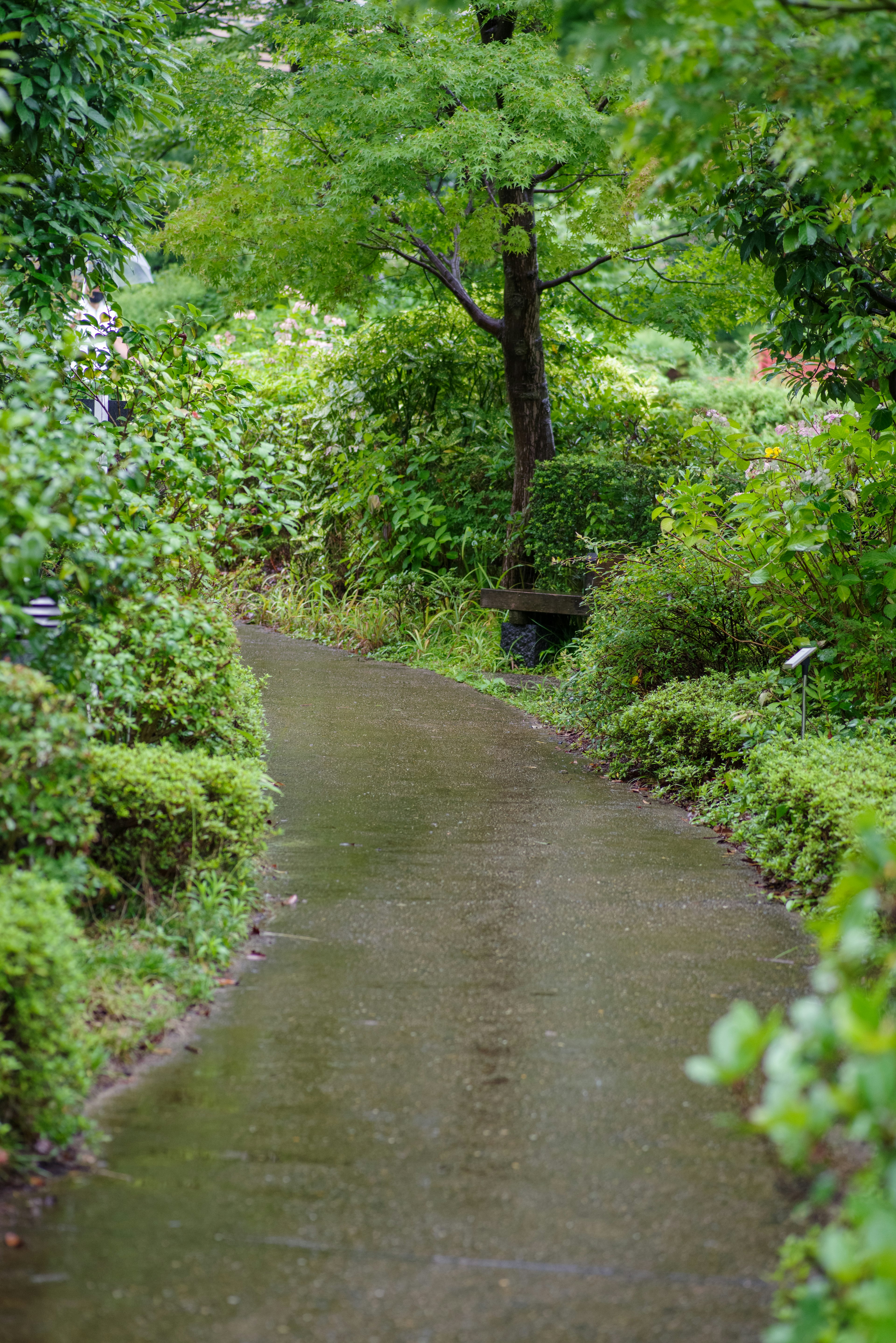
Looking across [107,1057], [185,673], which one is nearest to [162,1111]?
[107,1057]

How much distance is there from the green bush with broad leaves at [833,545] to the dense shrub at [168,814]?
3254 millimetres

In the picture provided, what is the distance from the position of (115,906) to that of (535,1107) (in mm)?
1708

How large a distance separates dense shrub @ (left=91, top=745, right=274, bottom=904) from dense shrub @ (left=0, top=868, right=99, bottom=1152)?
3.68ft

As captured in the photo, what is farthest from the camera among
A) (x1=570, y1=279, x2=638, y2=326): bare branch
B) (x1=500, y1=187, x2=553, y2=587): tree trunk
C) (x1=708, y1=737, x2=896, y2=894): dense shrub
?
(x1=570, y1=279, x2=638, y2=326): bare branch

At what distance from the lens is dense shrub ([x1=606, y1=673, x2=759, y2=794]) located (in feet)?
21.7

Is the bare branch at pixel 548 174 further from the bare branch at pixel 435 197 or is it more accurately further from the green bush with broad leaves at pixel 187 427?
the green bush with broad leaves at pixel 187 427

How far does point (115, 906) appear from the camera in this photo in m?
4.30

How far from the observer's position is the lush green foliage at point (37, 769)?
3.35 metres

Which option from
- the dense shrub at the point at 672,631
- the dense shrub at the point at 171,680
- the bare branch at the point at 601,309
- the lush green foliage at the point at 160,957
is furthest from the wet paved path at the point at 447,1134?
the bare branch at the point at 601,309

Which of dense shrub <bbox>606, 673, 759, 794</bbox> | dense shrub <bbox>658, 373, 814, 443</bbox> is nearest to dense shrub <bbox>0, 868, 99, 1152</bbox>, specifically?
dense shrub <bbox>606, 673, 759, 794</bbox>

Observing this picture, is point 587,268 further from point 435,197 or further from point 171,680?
point 171,680

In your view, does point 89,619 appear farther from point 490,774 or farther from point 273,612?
point 273,612

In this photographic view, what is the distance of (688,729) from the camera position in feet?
22.8

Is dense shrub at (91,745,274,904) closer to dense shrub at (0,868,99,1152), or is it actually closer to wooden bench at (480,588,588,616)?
dense shrub at (0,868,99,1152)
